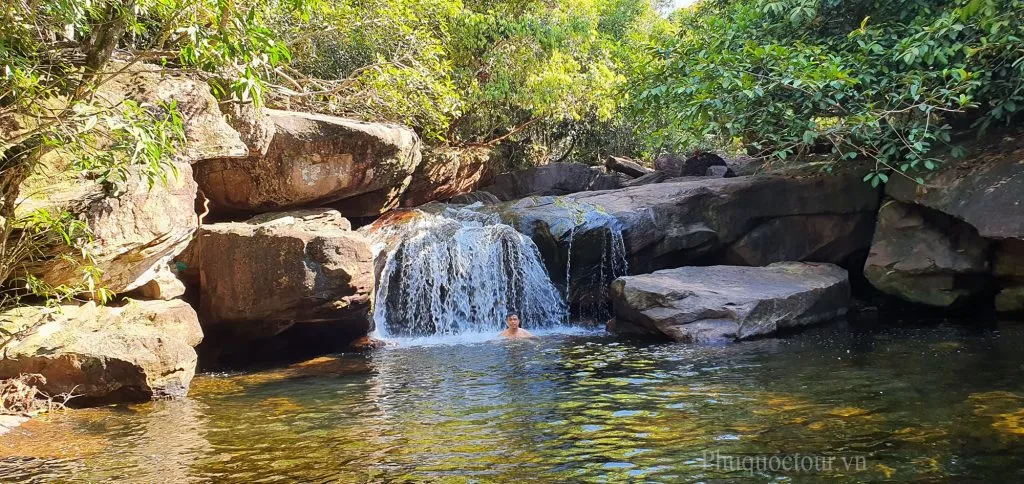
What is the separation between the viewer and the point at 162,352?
8406 millimetres

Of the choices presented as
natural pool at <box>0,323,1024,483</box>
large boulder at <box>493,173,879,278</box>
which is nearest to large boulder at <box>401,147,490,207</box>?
large boulder at <box>493,173,879,278</box>

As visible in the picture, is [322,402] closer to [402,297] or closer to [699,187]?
[402,297]

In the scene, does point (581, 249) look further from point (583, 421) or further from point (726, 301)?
point (583, 421)

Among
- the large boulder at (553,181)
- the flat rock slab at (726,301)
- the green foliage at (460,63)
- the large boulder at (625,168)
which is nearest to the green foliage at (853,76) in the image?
the green foliage at (460,63)

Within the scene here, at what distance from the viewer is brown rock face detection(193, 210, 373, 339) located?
1068 centimetres

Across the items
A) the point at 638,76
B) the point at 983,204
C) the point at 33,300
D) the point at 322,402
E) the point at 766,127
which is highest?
the point at 638,76

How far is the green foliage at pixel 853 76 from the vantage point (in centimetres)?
1071

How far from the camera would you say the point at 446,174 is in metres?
17.3

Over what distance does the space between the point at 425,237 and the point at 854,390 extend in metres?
8.17

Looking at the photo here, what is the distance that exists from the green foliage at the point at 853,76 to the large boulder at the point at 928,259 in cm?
93

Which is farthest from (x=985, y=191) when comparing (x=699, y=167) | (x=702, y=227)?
(x=699, y=167)

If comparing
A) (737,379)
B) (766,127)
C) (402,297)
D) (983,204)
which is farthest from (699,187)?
(737,379)

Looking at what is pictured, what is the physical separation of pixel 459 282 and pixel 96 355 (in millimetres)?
6564

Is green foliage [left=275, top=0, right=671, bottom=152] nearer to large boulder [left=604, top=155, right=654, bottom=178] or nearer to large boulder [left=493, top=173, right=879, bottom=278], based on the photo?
large boulder [left=604, top=155, right=654, bottom=178]
